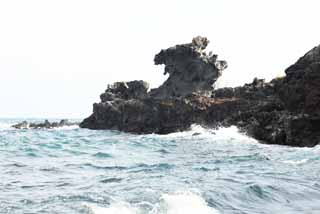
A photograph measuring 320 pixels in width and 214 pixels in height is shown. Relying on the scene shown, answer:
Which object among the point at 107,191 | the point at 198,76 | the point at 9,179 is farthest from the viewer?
the point at 198,76

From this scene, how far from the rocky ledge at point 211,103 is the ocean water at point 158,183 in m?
9.51

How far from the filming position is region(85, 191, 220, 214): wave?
12.2 meters

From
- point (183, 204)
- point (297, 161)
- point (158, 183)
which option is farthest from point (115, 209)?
point (297, 161)

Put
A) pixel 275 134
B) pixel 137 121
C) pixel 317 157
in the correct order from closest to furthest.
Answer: pixel 317 157 → pixel 275 134 → pixel 137 121

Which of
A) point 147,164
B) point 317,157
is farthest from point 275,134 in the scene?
point 147,164

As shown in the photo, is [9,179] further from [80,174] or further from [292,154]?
[292,154]

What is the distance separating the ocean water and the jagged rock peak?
40.4m

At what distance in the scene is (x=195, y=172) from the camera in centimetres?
1984

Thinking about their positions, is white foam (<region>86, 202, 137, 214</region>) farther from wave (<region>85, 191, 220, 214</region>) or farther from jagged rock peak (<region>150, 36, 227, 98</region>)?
jagged rock peak (<region>150, 36, 227, 98</region>)

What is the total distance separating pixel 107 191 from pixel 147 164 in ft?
26.5

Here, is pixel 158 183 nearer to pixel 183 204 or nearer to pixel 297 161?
pixel 183 204

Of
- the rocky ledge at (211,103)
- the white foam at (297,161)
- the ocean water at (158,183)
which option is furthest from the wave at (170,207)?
the rocky ledge at (211,103)

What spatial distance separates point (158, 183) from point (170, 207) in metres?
3.75

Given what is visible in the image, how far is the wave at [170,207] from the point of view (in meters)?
12.2
